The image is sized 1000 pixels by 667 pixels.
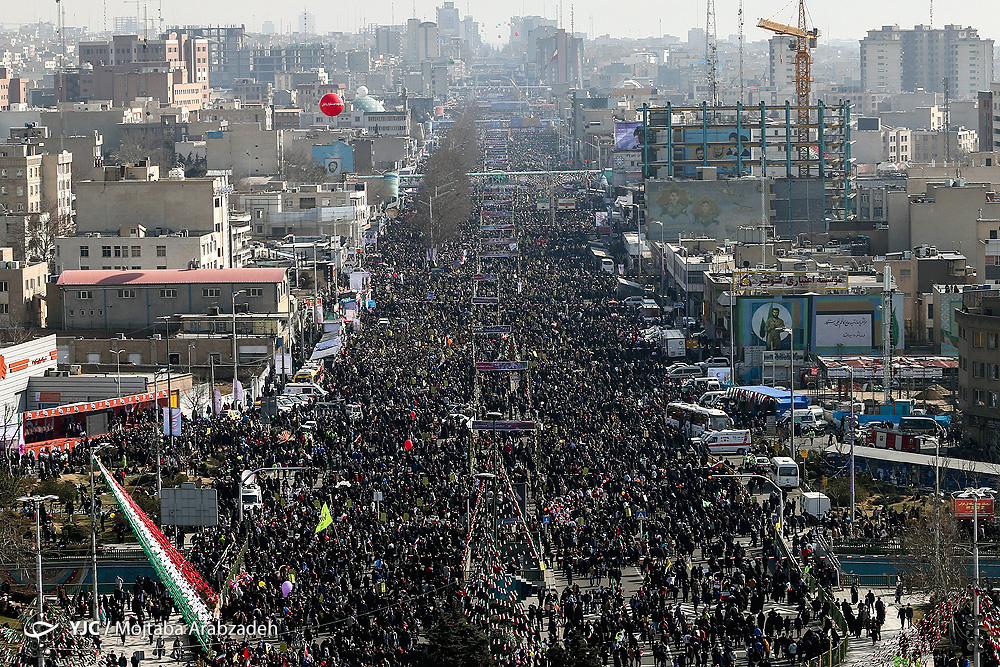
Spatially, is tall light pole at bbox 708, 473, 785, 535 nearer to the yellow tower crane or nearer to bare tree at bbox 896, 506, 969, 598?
bare tree at bbox 896, 506, 969, 598

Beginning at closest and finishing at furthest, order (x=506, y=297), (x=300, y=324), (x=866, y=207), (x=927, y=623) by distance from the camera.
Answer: (x=927, y=623), (x=300, y=324), (x=506, y=297), (x=866, y=207)

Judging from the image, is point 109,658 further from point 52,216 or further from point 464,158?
point 464,158

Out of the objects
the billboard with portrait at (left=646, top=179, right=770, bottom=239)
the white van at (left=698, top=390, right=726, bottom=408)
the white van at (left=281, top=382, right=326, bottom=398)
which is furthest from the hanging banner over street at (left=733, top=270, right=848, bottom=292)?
the billboard with portrait at (left=646, top=179, right=770, bottom=239)

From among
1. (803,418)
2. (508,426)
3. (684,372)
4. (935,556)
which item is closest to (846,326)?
(684,372)

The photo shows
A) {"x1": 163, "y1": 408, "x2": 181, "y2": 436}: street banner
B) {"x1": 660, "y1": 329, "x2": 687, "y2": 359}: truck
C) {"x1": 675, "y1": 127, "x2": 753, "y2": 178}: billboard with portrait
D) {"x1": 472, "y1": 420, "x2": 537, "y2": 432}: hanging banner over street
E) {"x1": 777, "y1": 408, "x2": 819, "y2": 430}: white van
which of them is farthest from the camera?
{"x1": 675, "y1": 127, "x2": 753, "y2": 178}: billboard with portrait

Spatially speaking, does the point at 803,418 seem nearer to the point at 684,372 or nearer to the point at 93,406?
the point at 684,372

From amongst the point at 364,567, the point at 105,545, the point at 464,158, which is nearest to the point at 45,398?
the point at 105,545

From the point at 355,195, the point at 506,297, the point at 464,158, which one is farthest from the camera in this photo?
the point at 464,158
